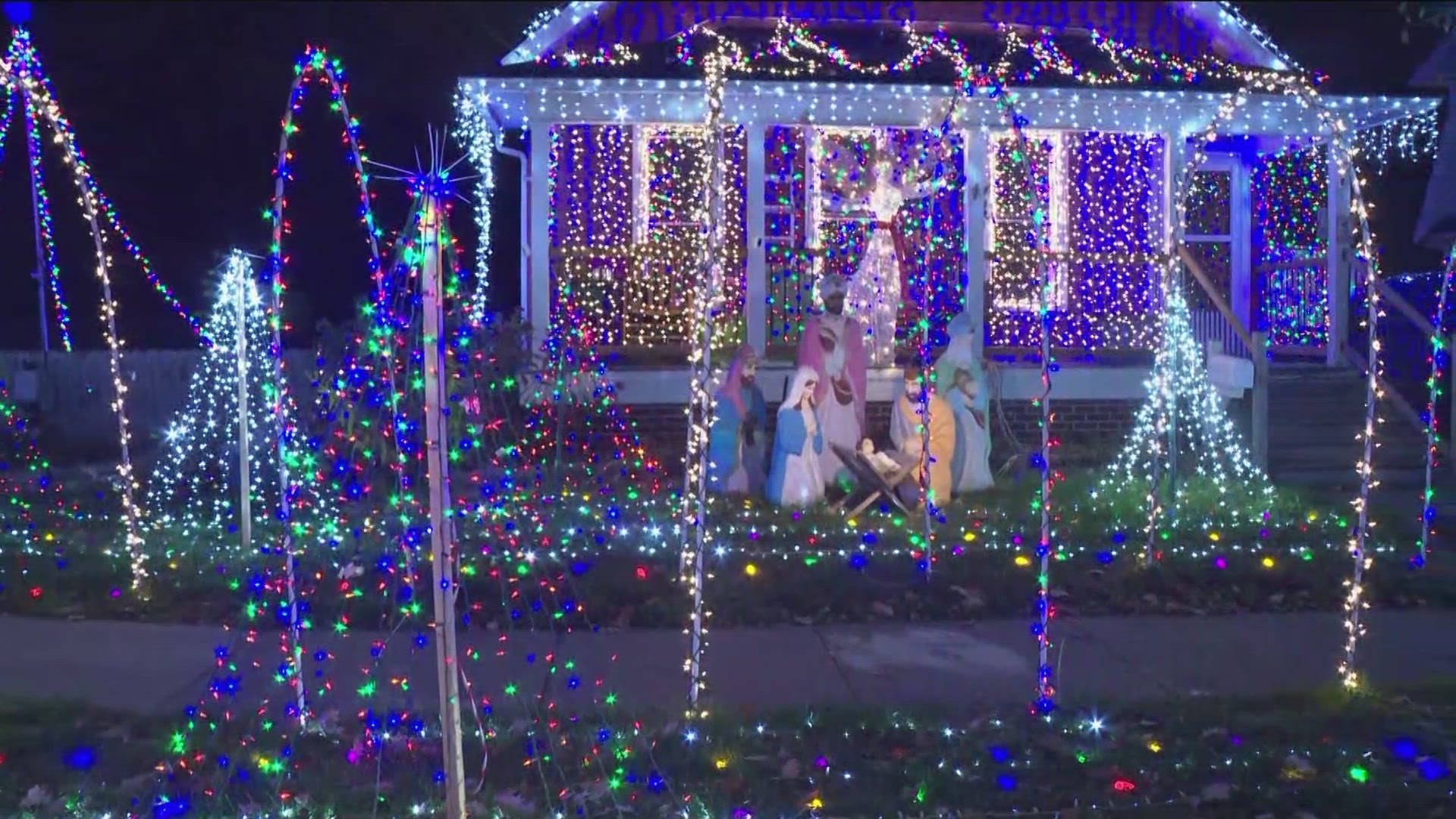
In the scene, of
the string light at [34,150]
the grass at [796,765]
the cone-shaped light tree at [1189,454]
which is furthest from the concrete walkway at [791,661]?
the string light at [34,150]

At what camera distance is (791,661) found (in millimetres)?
6918

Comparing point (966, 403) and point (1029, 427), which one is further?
point (1029, 427)

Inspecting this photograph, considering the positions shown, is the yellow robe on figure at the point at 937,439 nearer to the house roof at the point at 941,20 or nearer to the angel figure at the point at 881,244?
the angel figure at the point at 881,244

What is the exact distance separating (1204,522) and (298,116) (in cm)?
1955

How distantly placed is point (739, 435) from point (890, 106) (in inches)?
181

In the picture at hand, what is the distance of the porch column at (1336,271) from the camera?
14.5 meters

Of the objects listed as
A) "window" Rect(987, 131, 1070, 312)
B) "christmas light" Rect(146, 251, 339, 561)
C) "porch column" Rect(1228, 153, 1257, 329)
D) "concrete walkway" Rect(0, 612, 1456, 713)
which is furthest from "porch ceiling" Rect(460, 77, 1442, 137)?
"concrete walkway" Rect(0, 612, 1456, 713)

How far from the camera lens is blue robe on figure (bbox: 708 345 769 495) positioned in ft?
36.8

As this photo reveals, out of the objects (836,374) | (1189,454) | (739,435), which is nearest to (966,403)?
(836,374)

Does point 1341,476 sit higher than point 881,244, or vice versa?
point 881,244

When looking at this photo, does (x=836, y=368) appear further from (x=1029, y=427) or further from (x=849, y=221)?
(x=849, y=221)

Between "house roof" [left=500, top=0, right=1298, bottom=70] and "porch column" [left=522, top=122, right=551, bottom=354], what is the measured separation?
149 centimetres

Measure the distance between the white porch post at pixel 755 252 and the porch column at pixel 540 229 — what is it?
6.34ft

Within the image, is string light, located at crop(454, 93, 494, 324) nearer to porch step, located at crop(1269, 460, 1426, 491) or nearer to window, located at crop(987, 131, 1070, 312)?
window, located at crop(987, 131, 1070, 312)
